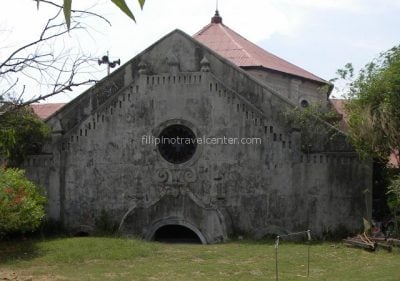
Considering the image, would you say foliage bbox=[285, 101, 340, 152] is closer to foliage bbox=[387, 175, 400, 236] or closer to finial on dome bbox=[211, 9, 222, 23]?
foliage bbox=[387, 175, 400, 236]

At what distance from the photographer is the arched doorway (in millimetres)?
16406

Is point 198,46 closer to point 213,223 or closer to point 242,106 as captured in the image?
point 242,106

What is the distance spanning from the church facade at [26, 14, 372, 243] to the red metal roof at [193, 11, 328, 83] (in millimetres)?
4329

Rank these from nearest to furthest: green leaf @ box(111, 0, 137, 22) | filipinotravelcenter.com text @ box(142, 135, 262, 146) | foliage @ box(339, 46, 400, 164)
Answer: green leaf @ box(111, 0, 137, 22) → foliage @ box(339, 46, 400, 164) → filipinotravelcenter.com text @ box(142, 135, 262, 146)

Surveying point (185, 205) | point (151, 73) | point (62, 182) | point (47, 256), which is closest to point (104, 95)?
point (151, 73)

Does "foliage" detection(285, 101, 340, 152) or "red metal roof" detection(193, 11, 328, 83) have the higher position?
"red metal roof" detection(193, 11, 328, 83)

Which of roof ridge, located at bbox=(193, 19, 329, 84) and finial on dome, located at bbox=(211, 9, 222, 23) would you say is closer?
roof ridge, located at bbox=(193, 19, 329, 84)

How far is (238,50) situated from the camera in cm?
2108

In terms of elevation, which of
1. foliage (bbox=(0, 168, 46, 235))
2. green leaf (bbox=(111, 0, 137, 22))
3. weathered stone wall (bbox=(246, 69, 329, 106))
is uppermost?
weathered stone wall (bbox=(246, 69, 329, 106))

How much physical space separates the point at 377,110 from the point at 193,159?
5.47 meters

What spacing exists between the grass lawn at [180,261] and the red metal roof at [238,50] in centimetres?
816

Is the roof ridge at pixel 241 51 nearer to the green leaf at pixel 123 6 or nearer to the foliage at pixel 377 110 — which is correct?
the foliage at pixel 377 110

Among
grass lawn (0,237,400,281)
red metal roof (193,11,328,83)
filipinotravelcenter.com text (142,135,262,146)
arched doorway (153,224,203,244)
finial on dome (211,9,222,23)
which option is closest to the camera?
grass lawn (0,237,400,281)

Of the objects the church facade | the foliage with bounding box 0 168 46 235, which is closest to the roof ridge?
the church facade
